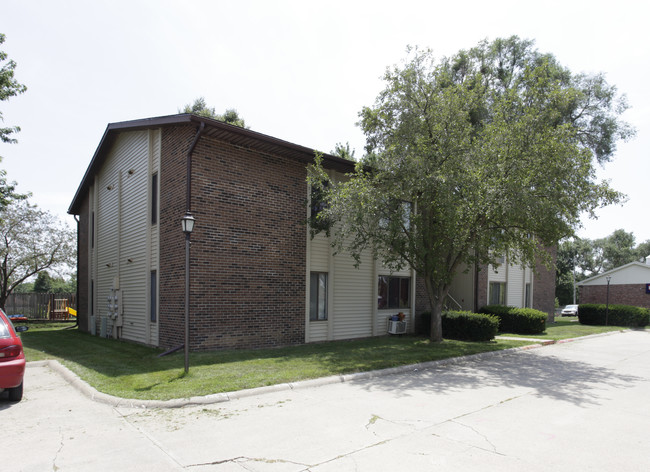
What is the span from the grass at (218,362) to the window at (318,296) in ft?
3.34

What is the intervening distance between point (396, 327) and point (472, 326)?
9.14 feet

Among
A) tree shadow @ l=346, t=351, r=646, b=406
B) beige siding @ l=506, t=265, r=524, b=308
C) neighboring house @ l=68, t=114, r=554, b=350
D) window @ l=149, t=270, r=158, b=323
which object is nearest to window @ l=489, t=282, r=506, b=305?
beige siding @ l=506, t=265, r=524, b=308

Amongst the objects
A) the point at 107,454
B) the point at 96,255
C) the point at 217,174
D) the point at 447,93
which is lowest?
the point at 107,454

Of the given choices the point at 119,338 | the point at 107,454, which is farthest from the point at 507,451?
the point at 119,338

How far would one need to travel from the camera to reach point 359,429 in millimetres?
5625

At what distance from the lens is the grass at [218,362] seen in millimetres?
7641

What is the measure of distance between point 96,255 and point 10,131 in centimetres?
593

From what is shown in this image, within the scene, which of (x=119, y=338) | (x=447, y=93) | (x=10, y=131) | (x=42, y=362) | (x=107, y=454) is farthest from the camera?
(x=10, y=131)

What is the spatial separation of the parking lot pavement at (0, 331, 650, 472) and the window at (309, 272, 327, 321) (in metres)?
5.22

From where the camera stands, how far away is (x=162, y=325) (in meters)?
12.1

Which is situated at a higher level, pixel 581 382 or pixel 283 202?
pixel 283 202

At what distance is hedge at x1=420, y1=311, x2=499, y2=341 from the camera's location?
51.6ft

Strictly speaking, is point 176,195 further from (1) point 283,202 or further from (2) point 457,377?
(2) point 457,377

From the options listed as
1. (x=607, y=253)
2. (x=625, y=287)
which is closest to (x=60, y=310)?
(x=625, y=287)
